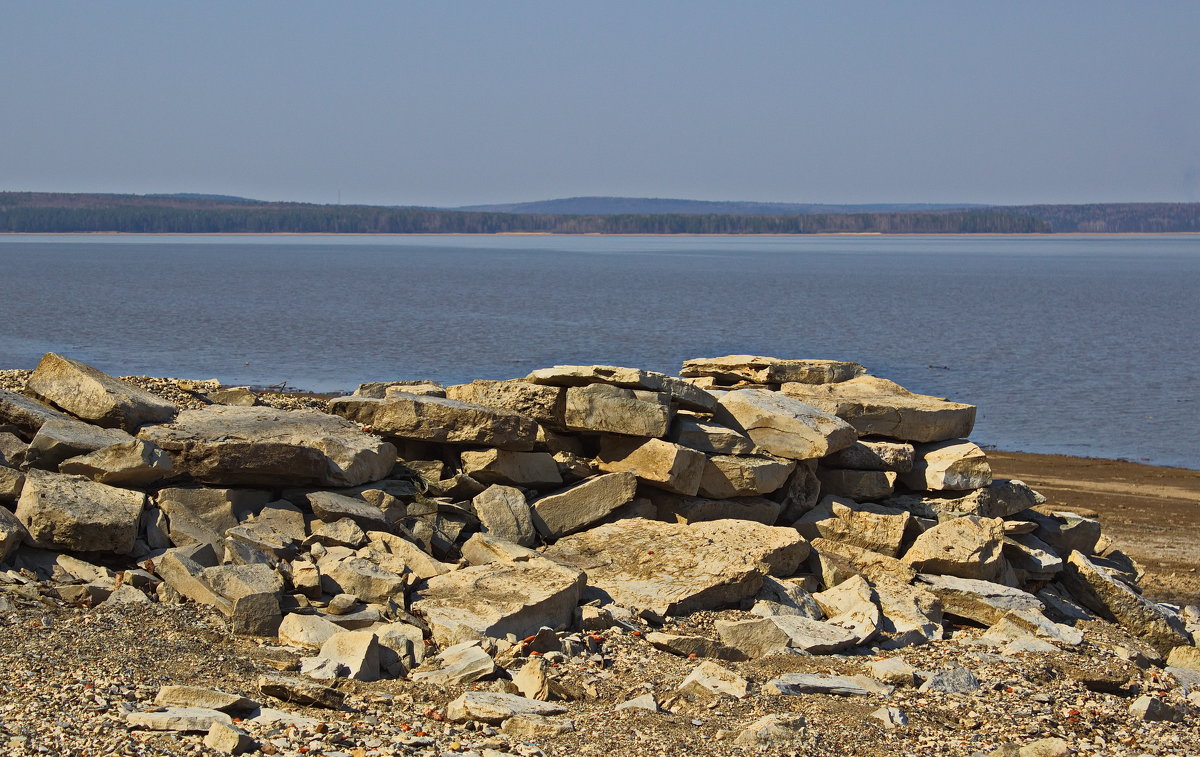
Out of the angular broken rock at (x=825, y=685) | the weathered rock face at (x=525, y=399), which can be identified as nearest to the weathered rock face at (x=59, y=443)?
the weathered rock face at (x=525, y=399)

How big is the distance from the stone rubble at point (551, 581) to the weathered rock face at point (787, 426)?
3 cm

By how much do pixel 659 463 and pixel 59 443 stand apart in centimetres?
523

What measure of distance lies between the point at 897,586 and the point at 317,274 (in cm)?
9081

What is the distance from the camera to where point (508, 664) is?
808 centimetres

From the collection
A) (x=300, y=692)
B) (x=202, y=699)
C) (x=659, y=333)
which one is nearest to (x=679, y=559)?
(x=300, y=692)

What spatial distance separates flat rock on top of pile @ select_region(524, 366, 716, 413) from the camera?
11.2 meters

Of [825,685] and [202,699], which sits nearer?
[202,699]

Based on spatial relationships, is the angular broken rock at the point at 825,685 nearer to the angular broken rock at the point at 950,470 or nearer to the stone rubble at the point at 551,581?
the stone rubble at the point at 551,581

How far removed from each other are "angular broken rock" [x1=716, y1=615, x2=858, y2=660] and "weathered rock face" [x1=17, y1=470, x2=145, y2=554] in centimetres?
464

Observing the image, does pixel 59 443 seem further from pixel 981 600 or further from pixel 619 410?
pixel 981 600

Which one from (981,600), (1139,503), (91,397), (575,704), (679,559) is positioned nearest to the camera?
(575,704)

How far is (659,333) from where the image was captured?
154ft

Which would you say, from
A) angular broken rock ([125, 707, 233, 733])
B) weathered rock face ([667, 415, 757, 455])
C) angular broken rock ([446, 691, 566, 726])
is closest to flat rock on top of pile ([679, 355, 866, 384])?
weathered rock face ([667, 415, 757, 455])

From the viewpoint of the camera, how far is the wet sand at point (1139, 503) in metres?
14.9
